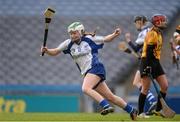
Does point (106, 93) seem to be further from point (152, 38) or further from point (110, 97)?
point (152, 38)

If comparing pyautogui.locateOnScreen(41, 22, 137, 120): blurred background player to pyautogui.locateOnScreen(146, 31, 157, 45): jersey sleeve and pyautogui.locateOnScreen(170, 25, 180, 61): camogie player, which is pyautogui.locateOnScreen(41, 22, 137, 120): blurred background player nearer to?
pyautogui.locateOnScreen(146, 31, 157, 45): jersey sleeve

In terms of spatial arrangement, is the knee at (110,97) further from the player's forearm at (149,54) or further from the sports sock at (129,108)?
the player's forearm at (149,54)

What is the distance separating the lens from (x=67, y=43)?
10852 mm

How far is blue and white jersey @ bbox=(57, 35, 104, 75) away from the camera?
35.2ft

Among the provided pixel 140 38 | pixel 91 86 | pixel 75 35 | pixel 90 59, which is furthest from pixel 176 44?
pixel 91 86

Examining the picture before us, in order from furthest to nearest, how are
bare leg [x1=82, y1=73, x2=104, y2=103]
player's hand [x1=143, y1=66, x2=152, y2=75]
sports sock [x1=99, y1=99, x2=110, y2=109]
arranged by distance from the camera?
player's hand [x1=143, y1=66, x2=152, y2=75], bare leg [x1=82, y1=73, x2=104, y2=103], sports sock [x1=99, y1=99, x2=110, y2=109]

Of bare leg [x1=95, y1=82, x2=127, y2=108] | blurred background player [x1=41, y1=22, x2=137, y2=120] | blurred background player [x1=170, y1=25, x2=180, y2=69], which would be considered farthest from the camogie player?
bare leg [x1=95, y1=82, x2=127, y2=108]

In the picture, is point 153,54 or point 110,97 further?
point 153,54

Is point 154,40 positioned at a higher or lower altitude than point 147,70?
higher

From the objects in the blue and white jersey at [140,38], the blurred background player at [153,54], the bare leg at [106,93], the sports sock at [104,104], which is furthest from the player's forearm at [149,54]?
the sports sock at [104,104]

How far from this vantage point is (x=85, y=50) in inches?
424

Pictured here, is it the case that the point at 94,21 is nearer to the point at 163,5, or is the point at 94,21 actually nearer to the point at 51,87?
the point at 163,5

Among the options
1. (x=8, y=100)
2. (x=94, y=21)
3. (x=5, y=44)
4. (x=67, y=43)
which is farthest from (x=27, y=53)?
(x=67, y=43)

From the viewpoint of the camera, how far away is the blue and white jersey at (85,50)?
35.2 feet
